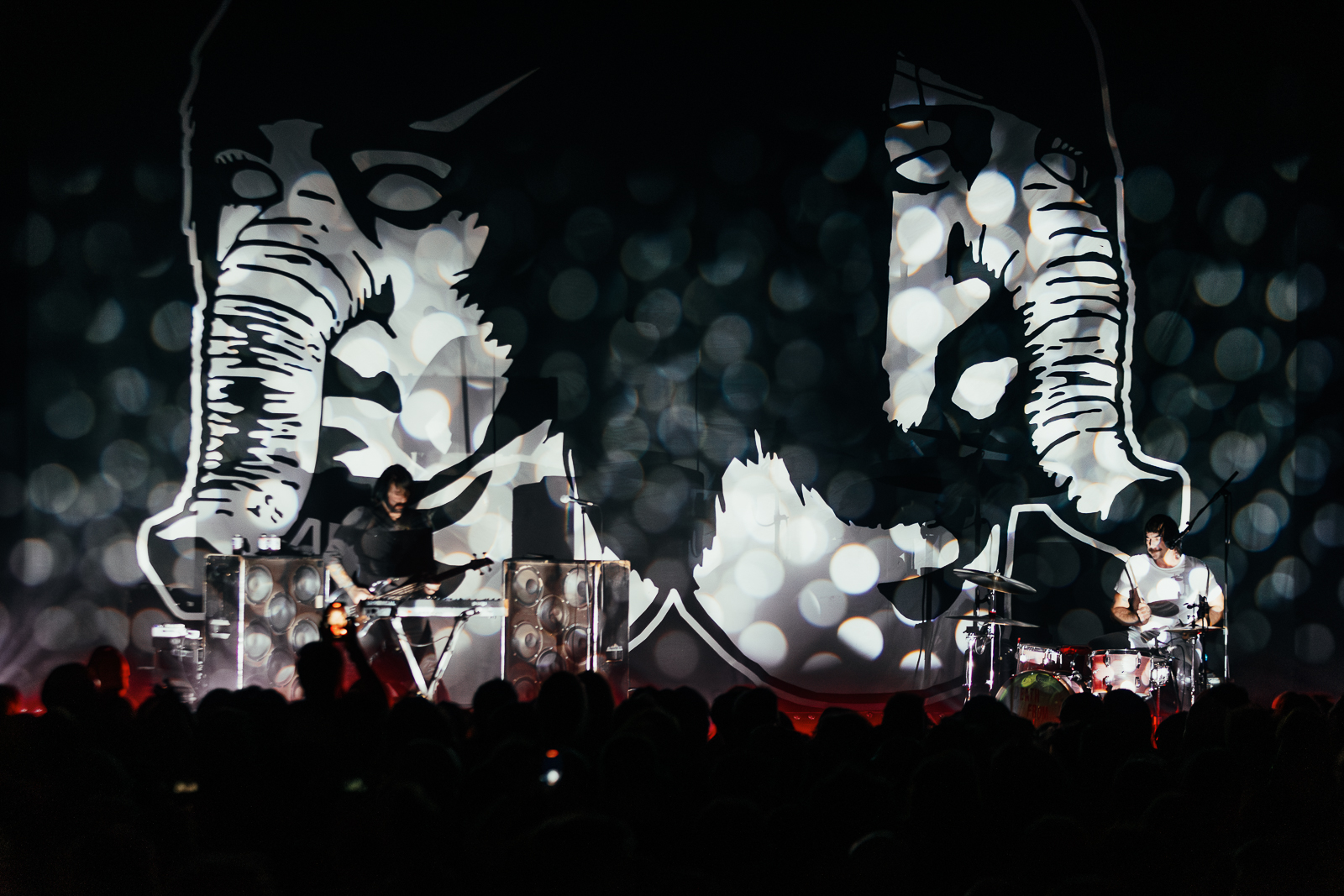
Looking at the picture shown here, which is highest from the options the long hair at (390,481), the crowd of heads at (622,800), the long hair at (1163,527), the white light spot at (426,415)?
the white light spot at (426,415)

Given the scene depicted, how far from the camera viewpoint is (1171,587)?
5.62 metres

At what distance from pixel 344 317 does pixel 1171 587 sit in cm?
551

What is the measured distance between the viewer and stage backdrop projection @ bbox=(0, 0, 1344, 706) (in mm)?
6121

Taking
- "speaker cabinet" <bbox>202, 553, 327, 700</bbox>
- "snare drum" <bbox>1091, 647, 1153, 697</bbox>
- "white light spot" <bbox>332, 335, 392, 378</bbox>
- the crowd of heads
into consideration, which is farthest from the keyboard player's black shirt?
"snare drum" <bbox>1091, 647, 1153, 697</bbox>

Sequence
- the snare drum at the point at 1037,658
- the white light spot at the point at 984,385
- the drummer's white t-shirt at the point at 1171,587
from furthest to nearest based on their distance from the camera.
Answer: the white light spot at the point at 984,385
the drummer's white t-shirt at the point at 1171,587
the snare drum at the point at 1037,658

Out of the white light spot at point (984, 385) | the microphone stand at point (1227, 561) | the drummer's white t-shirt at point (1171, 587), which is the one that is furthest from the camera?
the white light spot at point (984, 385)

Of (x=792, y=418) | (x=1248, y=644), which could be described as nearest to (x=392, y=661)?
(x=792, y=418)

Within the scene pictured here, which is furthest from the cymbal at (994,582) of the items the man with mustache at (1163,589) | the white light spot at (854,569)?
the white light spot at (854,569)

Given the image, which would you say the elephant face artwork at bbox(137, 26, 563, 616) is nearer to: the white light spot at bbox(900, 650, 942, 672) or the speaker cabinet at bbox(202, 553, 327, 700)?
the speaker cabinet at bbox(202, 553, 327, 700)

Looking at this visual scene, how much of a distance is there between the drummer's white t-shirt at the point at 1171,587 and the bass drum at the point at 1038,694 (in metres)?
0.98

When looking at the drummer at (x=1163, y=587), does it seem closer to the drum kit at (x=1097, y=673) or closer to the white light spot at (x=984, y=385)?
the drum kit at (x=1097, y=673)

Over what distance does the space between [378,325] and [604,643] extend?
260cm

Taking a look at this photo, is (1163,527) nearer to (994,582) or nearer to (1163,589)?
(1163,589)

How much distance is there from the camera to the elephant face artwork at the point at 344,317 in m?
6.17
